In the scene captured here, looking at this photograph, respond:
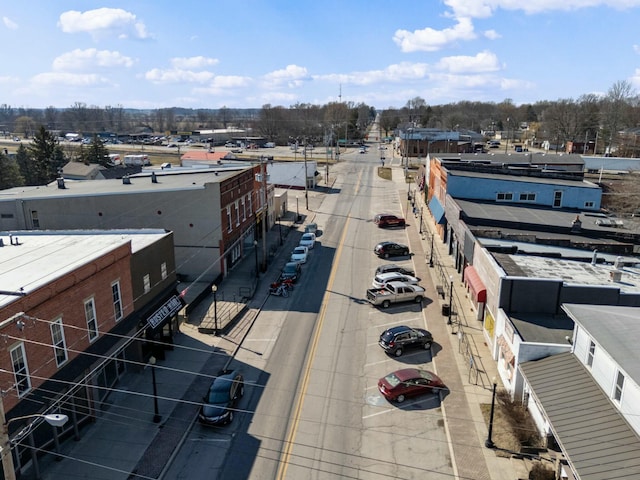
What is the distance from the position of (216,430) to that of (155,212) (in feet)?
67.9

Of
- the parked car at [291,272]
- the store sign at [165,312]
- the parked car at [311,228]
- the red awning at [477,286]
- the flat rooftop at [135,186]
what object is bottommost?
the parked car at [291,272]

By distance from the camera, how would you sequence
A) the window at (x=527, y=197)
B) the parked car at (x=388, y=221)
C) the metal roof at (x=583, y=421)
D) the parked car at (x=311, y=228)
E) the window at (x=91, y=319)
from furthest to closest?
1. the parked car at (x=388, y=221)
2. the parked car at (x=311, y=228)
3. the window at (x=527, y=197)
4. the window at (x=91, y=319)
5. the metal roof at (x=583, y=421)

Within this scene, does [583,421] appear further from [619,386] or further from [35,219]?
[35,219]

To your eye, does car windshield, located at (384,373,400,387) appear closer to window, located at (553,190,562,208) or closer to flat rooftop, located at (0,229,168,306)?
flat rooftop, located at (0,229,168,306)

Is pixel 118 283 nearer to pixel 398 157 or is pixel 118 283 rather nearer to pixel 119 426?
pixel 119 426

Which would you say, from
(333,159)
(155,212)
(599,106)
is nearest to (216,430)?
(155,212)

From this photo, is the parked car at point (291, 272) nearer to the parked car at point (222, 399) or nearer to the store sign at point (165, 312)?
the store sign at point (165, 312)

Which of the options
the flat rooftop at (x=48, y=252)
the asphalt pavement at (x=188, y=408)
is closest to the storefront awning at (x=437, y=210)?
the asphalt pavement at (x=188, y=408)

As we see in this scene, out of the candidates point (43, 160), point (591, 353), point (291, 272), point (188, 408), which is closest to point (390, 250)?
point (291, 272)

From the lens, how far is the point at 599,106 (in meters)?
145

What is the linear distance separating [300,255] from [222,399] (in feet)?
71.7

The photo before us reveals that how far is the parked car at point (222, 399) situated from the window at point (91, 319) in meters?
5.58

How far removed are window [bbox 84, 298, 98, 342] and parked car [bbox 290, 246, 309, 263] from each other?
21490 millimetres

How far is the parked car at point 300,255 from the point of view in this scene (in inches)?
1654
